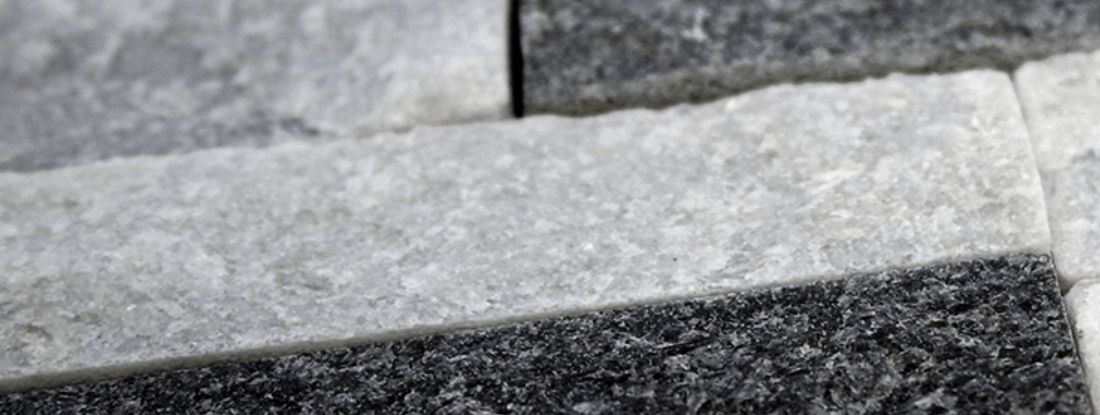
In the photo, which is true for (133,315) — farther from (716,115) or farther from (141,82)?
(716,115)

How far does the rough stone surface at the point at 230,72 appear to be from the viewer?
114cm

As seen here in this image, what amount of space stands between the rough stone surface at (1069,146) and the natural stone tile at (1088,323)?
0.04 ft

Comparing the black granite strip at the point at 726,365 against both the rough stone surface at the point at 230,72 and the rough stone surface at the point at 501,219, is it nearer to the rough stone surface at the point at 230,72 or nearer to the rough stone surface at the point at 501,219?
the rough stone surface at the point at 501,219

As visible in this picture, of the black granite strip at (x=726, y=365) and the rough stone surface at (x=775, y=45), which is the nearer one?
the black granite strip at (x=726, y=365)

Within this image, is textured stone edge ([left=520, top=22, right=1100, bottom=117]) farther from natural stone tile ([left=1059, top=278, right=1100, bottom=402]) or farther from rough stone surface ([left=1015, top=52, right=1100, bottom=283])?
natural stone tile ([left=1059, top=278, right=1100, bottom=402])

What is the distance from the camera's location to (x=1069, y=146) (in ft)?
3.28

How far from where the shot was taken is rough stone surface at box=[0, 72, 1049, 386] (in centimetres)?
94

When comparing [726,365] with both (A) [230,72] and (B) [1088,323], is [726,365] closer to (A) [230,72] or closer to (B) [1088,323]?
(B) [1088,323]

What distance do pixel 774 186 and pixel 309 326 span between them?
0.37m

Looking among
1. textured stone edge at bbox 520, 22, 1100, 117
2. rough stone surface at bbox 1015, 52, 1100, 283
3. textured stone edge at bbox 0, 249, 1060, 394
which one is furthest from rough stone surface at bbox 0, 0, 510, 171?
rough stone surface at bbox 1015, 52, 1100, 283

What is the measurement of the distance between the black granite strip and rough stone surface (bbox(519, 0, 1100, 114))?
10.1 inches

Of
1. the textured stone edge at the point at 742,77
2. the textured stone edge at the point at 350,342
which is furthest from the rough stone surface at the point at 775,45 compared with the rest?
the textured stone edge at the point at 350,342

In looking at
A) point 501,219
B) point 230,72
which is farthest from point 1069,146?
point 230,72

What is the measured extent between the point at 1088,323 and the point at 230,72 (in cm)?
77
